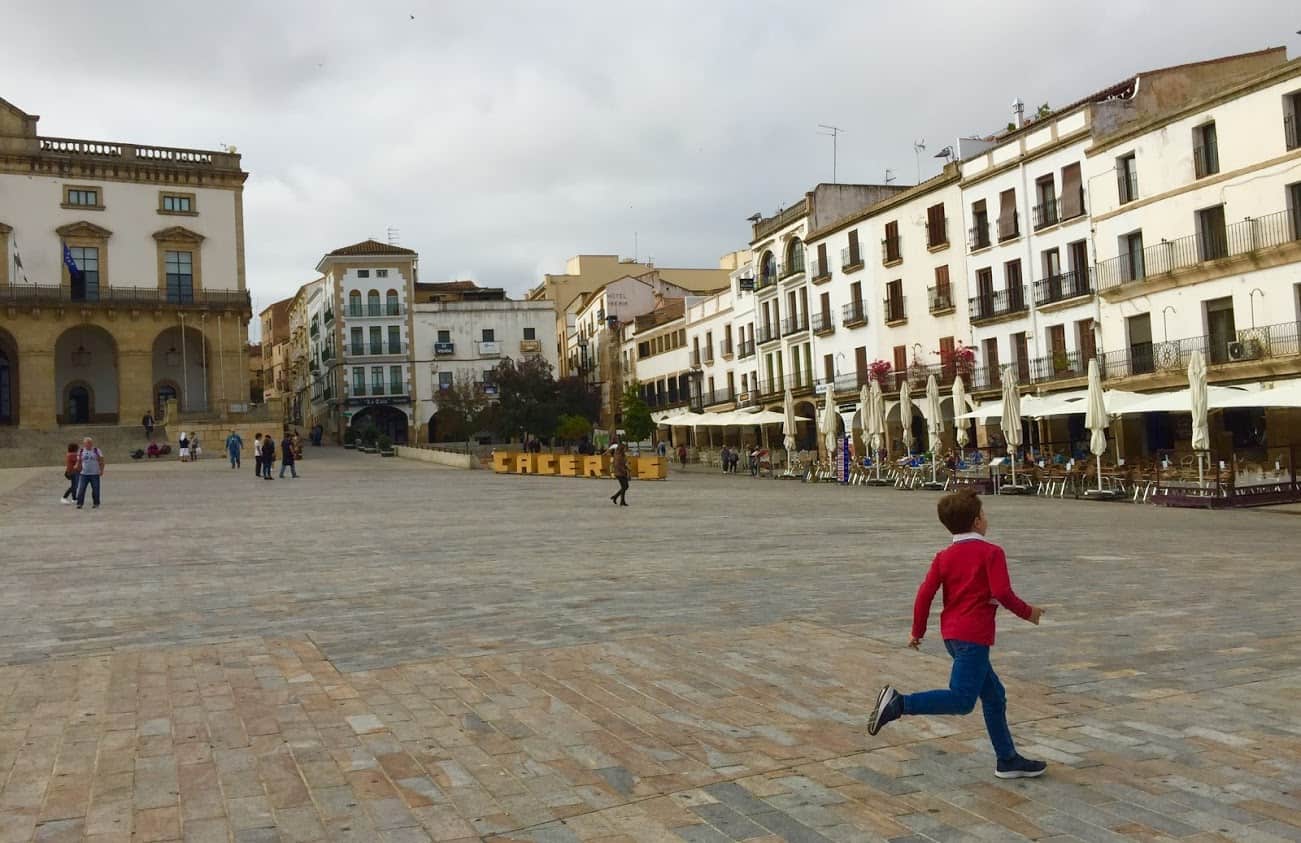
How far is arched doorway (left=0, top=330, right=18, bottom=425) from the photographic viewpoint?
54938mm

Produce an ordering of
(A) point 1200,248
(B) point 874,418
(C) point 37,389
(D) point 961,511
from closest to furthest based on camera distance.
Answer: (D) point 961,511 → (A) point 1200,248 → (B) point 874,418 → (C) point 37,389

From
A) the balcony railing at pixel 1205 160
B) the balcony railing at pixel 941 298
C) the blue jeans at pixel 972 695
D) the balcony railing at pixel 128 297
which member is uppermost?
the balcony railing at pixel 128 297

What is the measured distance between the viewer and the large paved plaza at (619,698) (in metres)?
4.30

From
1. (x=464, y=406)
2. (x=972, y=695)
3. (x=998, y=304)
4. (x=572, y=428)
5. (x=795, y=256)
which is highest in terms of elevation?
(x=795, y=256)

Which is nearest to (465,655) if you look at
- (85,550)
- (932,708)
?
(932,708)

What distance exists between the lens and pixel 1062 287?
1457 inches

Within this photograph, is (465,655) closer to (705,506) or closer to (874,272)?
(705,506)

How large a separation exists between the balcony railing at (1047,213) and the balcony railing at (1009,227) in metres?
0.95

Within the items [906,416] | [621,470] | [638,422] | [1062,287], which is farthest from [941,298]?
[621,470]

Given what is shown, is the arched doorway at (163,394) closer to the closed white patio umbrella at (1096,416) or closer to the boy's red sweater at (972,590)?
the closed white patio umbrella at (1096,416)

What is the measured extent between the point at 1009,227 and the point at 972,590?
37199 millimetres

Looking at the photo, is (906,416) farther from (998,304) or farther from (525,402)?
(525,402)

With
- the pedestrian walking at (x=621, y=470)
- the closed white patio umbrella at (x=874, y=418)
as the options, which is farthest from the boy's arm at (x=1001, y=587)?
the closed white patio umbrella at (x=874, y=418)

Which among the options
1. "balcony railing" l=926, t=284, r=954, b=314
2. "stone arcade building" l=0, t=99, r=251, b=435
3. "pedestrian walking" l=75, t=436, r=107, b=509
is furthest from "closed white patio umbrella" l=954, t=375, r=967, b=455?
"stone arcade building" l=0, t=99, r=251, b=435
